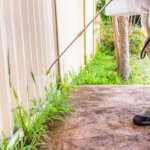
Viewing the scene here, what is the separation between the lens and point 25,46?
4.96 ft

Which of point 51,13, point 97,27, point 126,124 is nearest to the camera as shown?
point 126,124

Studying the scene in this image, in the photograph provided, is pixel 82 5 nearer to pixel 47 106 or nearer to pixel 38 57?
pixel 38 57

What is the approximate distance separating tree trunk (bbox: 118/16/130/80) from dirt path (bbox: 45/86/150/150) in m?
1.81

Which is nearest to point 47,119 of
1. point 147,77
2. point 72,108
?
point 72,108

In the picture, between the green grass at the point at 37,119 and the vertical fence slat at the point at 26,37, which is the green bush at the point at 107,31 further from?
the vertical fence slat at the point at 26,37

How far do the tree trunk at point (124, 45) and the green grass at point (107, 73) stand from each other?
15 cm

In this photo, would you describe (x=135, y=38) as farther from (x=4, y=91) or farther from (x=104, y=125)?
(x=4, y=91)

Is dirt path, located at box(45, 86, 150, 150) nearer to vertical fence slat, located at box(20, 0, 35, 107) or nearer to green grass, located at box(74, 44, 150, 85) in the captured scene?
vertical fence slat, located at box(20, 0, 35, 107)

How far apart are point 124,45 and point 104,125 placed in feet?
8.96

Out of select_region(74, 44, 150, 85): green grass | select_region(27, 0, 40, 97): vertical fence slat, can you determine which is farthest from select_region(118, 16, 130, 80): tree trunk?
select_region(27, 0, 40, 97): vertical fence slat

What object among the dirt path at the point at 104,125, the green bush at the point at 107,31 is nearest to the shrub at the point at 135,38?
the green bush at the point at 107,31

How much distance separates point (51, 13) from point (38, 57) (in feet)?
1.76

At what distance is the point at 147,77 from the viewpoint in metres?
4.38

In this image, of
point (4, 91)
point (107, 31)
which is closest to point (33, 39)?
point (4, 91)
